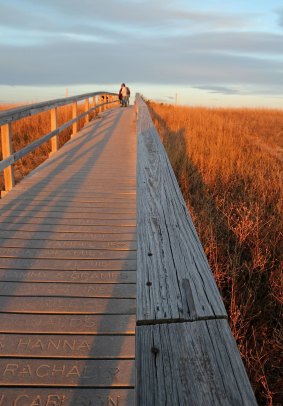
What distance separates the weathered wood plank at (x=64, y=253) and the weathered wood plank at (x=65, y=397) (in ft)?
4.60

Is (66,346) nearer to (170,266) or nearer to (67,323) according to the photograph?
(67,323)

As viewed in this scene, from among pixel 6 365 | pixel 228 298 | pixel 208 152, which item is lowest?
pixel 228 298

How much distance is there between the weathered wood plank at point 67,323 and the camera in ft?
7.42

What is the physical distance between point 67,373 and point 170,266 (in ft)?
3.37

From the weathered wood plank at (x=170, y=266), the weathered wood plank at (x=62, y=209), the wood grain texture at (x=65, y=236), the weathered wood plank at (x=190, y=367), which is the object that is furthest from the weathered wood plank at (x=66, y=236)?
the weathered wood plank at (x=190, y=367)

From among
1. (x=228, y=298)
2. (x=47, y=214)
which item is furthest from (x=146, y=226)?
(x=47, y=214)

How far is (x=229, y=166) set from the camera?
7.81 m

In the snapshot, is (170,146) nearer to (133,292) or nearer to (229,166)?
(229,166)

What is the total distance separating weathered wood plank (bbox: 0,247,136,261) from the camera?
10.4 ft

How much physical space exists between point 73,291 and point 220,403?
199 cm

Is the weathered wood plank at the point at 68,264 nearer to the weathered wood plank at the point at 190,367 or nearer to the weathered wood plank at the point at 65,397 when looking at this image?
the weathered wood plank at the point at 65,397

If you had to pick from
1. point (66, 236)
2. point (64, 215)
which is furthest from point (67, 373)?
point (64, 215)

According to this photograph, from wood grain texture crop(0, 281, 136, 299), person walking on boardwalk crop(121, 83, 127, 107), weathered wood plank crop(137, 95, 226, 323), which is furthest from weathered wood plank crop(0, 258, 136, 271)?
person walking on boardwalk crop(121, 83, 127, 107)

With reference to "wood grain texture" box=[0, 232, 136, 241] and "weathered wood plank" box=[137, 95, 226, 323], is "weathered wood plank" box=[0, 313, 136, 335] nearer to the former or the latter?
"weathered wood plank" box=[137, 95, 226, 323]
